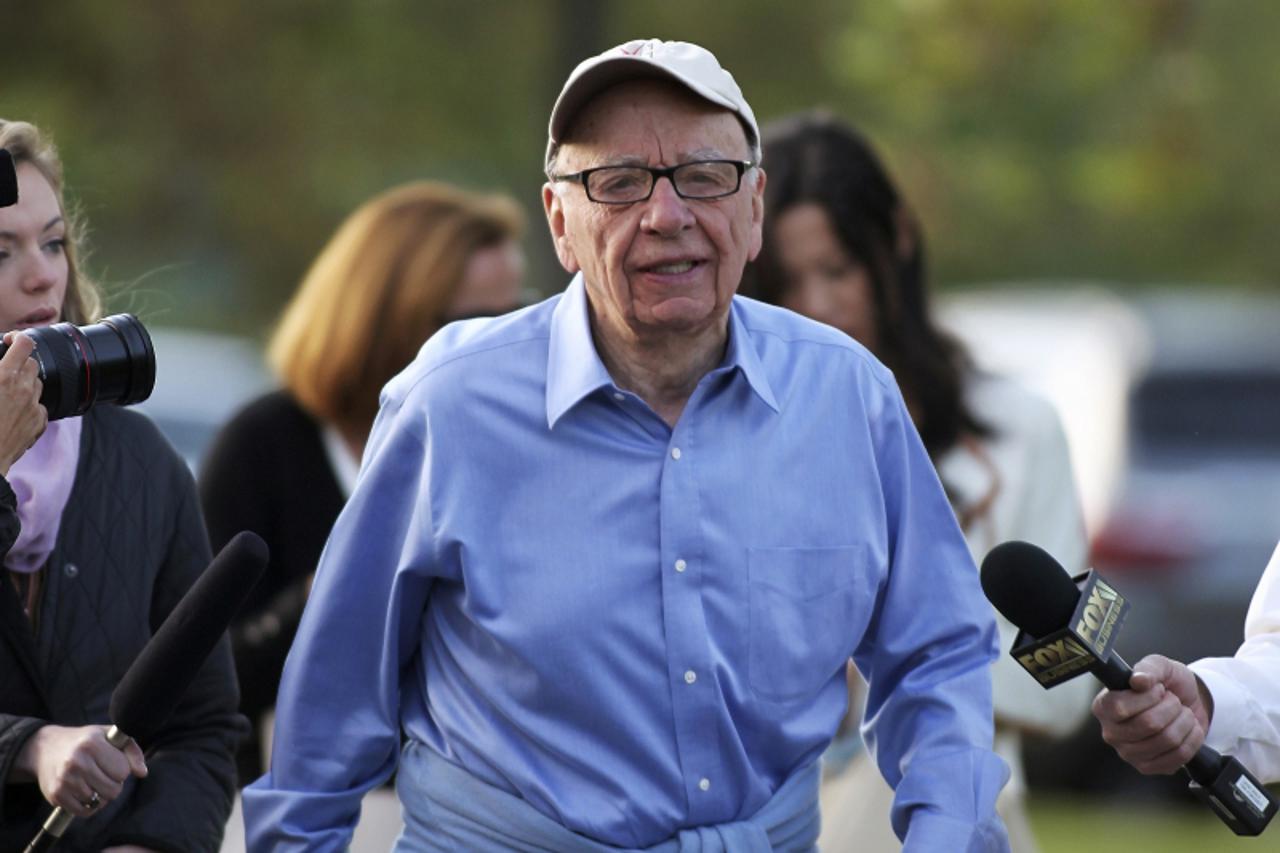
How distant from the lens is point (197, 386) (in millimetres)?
14352

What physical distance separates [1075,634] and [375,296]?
11.5 ft

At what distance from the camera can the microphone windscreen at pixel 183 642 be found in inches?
162

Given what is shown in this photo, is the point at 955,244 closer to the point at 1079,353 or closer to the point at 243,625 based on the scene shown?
the point at 1079,353

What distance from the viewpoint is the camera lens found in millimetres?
4277

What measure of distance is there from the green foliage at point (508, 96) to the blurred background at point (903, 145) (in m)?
0.02

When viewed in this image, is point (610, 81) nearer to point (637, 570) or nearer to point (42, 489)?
point (637, 570)

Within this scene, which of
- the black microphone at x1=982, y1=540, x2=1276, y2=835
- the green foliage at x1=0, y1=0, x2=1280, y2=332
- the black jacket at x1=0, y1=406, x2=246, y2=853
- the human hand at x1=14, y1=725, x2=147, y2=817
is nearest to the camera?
the black microphone at x1=982, y1=540, x2=1276, y2=835

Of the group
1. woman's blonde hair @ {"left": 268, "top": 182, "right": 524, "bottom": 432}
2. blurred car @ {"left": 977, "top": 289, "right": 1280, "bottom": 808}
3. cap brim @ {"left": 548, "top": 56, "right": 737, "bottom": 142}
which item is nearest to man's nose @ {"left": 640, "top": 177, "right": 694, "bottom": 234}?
cap brim @ {"left": 548, "top": 56, "right": 737, "bottom": 142}

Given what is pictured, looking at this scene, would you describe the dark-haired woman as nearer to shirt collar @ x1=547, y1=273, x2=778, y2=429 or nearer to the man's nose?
shirt collar @ x1=547, y1=273, x2=778, y2=429

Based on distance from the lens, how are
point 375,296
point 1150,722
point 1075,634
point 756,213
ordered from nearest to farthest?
point 1075,634, point 1150,722, point 756,213, point 375,296

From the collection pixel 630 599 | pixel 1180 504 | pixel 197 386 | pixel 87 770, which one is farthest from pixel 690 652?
pixel 197 386

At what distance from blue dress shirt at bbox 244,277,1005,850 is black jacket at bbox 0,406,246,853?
27 cm

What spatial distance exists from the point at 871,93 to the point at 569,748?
12194mm

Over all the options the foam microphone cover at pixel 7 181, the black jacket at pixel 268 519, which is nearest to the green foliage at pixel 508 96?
the black jacket at pixel 268 519
